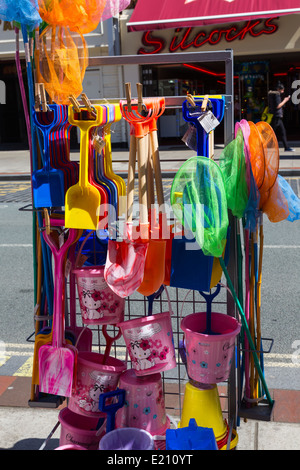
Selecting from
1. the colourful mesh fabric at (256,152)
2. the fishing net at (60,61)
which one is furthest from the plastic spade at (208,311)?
the fishing net at (60,61)

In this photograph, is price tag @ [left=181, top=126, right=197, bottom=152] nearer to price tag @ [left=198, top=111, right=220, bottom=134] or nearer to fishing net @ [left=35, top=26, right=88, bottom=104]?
price tag @ [left=198, top=111, right=220, bottom=134]

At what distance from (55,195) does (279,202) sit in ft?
3.11

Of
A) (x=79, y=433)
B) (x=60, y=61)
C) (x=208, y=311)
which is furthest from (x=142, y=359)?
(x=60, y=61)

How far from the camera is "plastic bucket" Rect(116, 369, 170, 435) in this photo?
235cm

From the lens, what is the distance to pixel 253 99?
773 inches

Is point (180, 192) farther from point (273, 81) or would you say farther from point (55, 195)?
point (273, 81)

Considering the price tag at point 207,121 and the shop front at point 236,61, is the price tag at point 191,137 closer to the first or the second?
the price tag at point 207,121

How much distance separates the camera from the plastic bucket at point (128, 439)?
2.21 m

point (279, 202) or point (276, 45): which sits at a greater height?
point (276, 45)

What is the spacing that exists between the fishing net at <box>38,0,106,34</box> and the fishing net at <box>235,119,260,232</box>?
2.57 feet

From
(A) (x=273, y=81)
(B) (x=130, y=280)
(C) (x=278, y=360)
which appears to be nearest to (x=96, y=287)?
(B) (x=130, y=280)

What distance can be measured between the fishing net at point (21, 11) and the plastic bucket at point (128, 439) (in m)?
1.71

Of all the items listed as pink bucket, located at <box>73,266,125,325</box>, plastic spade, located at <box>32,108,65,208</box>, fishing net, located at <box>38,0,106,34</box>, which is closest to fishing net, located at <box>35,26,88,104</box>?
fishing net, located at <box>38,0,106,34</box>

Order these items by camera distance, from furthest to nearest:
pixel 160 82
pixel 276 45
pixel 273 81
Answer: pixel 273 81, pixel 160 82, pixel 276 45
